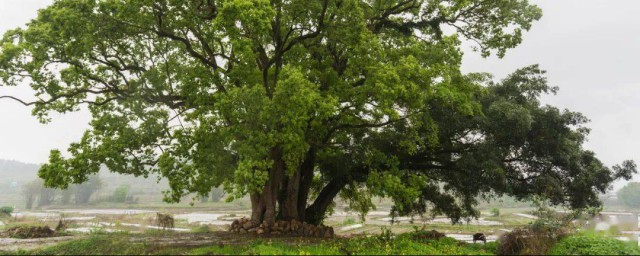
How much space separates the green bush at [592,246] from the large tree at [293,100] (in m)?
6.00

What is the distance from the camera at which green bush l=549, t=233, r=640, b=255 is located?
12469 mm

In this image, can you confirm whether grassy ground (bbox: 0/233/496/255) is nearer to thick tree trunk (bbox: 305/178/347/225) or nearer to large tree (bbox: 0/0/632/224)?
large tree (bbox: 0/0/632/224)

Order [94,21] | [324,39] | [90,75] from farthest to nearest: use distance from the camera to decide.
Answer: [324,39], [90,75], [94,21]

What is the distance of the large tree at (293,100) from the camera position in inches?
642

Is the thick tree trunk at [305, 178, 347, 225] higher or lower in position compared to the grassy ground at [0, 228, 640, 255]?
higher

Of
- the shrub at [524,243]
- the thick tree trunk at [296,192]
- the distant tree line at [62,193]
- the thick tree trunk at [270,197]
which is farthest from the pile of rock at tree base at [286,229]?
the distant tree line at [62,193]

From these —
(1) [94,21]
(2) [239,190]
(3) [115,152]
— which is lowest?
(2) [239,190]

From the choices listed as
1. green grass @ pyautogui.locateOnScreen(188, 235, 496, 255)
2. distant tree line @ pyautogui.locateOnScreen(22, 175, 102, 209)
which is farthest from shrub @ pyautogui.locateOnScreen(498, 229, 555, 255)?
distant tree line @ pyautogui.locateOnScreen(22, 175, 102, 209)

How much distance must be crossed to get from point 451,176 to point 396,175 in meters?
6.48

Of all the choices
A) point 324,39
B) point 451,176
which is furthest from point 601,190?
point 324,39

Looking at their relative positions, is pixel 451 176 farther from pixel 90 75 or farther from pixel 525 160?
pixel 90 75

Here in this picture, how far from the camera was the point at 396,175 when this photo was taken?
19.7 meters

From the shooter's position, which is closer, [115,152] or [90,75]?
[115,152]

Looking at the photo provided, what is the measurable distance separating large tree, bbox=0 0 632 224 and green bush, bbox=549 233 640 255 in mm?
6005
